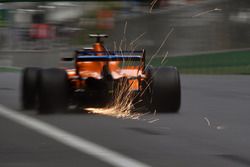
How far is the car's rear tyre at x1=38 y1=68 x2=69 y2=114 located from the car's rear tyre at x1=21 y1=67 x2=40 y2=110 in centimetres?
53

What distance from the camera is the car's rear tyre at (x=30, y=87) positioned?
1600 cm

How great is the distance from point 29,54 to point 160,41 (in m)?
6.35

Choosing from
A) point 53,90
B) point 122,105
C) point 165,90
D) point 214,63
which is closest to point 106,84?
point 122,105

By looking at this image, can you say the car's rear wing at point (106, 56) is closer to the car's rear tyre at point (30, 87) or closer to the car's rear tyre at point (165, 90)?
the car's rear tyre at point (165, 90)

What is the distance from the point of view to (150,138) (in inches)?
473

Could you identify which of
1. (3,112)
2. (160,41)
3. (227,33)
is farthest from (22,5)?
(3,112)

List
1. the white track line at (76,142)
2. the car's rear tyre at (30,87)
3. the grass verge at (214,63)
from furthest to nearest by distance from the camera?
the grass verge at (214,63) → the car's rear tyre at (30,87) → the white track line at (76,142)

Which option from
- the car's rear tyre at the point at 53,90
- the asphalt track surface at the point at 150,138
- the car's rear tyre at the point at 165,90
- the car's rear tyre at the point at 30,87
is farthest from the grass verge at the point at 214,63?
the car's rear tyre at the point at 53,90

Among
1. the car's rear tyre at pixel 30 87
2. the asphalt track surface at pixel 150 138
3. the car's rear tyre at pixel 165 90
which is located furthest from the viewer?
the car's rear tyre at pixel 30 87

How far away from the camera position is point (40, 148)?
35.7ft

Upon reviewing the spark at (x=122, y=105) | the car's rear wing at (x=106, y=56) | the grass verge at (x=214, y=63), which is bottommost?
the grass verge at (x=214, y=63)

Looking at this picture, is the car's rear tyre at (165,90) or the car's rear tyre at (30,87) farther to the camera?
the car's rear tyre at (30,87)

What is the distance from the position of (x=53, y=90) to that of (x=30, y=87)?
92 cm

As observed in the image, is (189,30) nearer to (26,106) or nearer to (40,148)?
(26,106)
